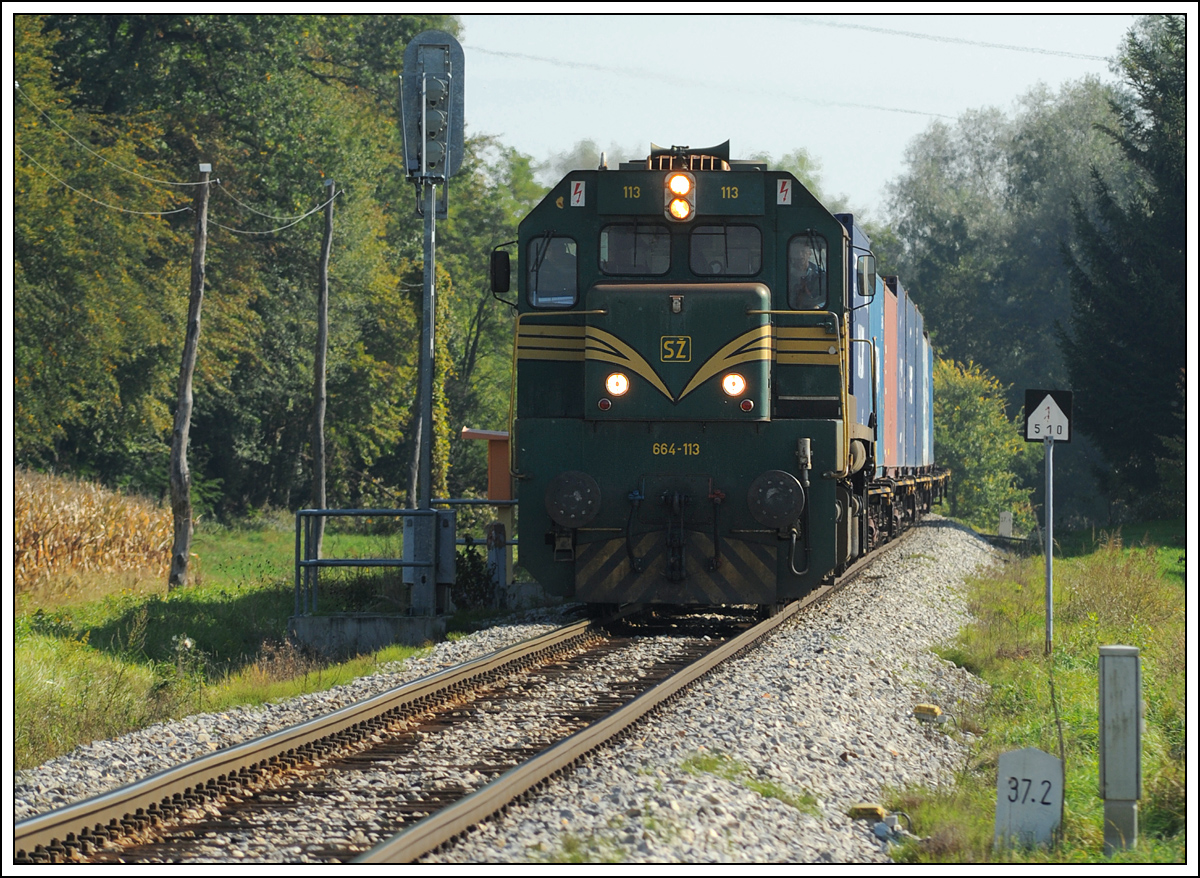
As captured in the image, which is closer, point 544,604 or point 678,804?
point 678,804

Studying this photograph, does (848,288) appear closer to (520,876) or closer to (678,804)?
(678,804)

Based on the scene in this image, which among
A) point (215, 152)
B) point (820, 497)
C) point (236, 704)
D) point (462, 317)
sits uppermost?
point (215, 152)

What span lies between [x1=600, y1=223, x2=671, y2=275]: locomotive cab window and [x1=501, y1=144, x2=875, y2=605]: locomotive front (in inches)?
0.5

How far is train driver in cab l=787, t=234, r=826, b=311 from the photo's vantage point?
11.4 m

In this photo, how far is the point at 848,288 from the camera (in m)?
11.5

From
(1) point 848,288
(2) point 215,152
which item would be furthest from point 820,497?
(2) point 215,152

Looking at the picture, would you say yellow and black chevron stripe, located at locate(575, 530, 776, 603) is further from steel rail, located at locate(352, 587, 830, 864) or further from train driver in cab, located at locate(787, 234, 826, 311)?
train driver in cab, located at locate(787, 234, 826, 311)

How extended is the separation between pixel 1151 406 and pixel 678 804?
1222 inches

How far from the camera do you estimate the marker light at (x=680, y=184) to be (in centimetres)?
1128

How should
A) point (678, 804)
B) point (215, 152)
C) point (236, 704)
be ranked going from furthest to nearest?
1. point (215, 152)
2. point (236, 704)
3. point (678, 804)

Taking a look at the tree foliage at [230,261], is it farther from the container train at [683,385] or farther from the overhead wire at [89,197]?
the container train at [683,385]


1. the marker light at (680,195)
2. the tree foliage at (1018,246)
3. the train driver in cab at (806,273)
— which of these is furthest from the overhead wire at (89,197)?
the tree foliage at (1018,246)

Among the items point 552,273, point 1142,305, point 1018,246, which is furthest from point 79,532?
A: point 1018,246

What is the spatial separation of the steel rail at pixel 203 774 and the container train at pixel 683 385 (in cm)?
249
